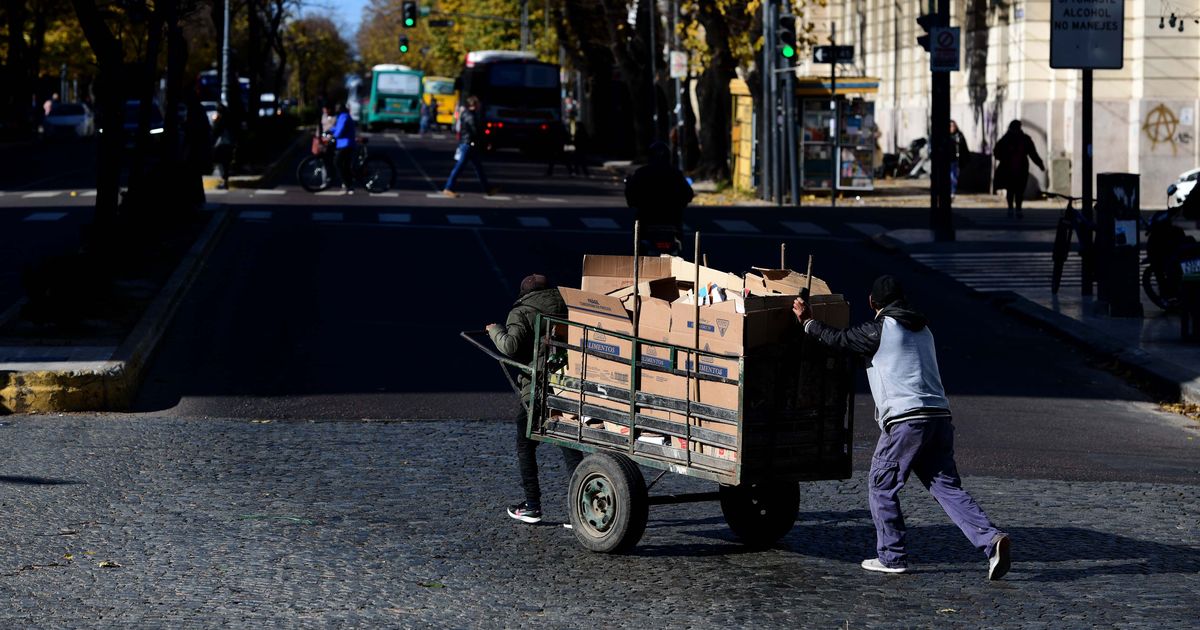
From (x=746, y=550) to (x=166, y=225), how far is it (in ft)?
54.3

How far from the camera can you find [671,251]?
16.9m

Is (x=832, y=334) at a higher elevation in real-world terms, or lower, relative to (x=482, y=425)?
higher

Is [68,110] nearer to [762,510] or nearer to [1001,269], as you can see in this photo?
[1001,269]

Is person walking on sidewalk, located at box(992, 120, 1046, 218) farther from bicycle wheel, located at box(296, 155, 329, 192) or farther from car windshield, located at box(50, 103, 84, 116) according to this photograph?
car windshield, located at box(50, 103, 84, 116)

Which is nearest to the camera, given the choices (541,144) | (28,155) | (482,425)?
(482,425)

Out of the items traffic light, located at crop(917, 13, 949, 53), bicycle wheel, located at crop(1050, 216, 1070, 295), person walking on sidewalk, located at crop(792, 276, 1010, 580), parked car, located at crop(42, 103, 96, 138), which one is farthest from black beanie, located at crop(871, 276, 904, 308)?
parked car, located at crop(42, 103, 96, 138)

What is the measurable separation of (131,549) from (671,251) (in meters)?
9.82

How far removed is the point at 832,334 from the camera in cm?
741

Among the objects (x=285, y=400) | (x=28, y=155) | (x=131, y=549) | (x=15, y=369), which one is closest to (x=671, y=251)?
(x=285, y=400)

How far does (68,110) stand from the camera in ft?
A: 235

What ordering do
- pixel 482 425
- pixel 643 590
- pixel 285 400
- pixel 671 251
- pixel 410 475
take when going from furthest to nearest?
pixel 671 251 < pixel 285 400 < pixel 482 425 < pixel 410 475 < pixel 643 590

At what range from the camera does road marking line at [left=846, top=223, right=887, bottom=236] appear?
2721 centimetres

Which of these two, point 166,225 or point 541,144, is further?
point 541,144

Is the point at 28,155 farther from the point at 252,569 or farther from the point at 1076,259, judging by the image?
the point at 252,569
